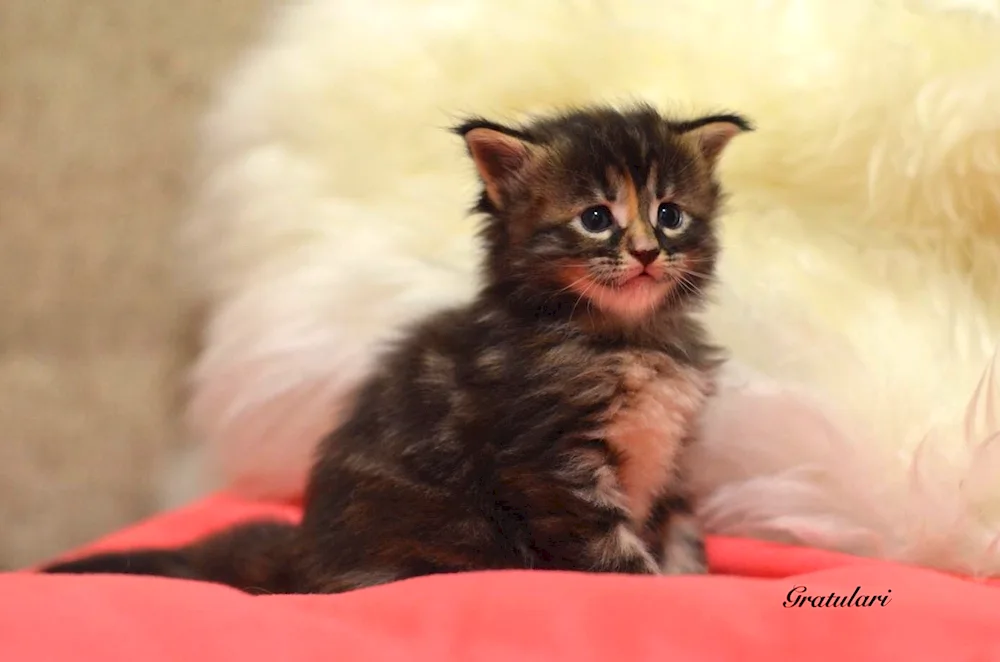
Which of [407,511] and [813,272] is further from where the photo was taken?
[813,272]

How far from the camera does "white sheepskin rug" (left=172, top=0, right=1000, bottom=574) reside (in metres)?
1.00

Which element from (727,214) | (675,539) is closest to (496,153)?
(727,214)

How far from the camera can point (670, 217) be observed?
0.93m

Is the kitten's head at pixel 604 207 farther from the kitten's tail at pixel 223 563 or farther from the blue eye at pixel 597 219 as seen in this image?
the kitten's tail at pixel 223 563

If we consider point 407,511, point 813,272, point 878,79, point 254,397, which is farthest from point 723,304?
point 254,397

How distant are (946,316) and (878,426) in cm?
18

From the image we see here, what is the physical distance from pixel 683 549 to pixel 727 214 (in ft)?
1.42

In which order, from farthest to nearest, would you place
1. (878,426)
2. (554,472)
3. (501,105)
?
(501,105) → (878,426) → (554,472)

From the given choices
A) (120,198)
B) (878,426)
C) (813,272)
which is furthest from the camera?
(120,198)

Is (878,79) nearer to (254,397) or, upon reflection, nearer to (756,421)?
(756,421)

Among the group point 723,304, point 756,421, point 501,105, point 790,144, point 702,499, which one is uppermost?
point 501,105

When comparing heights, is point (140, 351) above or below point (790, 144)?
below

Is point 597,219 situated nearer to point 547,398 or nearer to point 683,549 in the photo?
point 547,398

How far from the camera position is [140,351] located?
1.37m
